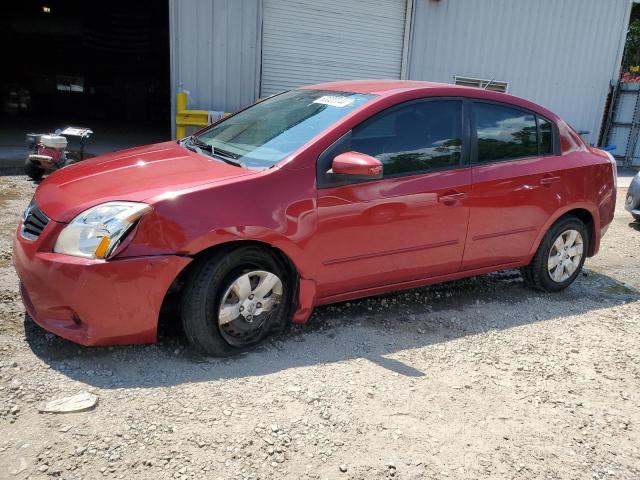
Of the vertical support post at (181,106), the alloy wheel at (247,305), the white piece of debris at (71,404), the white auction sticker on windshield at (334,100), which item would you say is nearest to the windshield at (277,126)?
the white auction sticker on windshield at (334,100)

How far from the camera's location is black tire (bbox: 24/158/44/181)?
7010 millimetres

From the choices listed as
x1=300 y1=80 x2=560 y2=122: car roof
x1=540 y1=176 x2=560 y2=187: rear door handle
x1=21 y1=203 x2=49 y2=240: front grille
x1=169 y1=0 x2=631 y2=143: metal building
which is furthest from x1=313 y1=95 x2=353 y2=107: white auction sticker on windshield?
x1=169 y1=0 x2=631 y2=143: metal building

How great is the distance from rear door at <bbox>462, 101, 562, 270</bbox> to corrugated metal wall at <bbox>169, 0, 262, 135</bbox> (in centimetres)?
605

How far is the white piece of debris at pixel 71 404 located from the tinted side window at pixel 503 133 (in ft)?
9.64

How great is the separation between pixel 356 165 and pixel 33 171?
5490 mm

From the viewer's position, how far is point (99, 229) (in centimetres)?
281

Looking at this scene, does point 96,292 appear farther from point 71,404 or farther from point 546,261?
point 546,261

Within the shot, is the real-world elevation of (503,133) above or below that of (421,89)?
below

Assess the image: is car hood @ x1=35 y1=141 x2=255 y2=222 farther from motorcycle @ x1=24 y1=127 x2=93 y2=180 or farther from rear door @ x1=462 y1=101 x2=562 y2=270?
motorcycle @ x1=24 y1=127 x2=93 y2=180

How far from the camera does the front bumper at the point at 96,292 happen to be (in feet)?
9.09

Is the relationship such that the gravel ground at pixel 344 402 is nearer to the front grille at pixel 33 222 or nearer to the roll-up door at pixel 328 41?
the front grille at pixel 33 222

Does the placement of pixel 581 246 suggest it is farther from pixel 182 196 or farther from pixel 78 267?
pixel 78 267

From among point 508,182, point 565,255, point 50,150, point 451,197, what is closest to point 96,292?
point 451,197

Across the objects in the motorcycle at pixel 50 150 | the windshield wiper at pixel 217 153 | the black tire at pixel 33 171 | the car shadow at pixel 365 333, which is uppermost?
the windshield wiper at pixel 217 153
